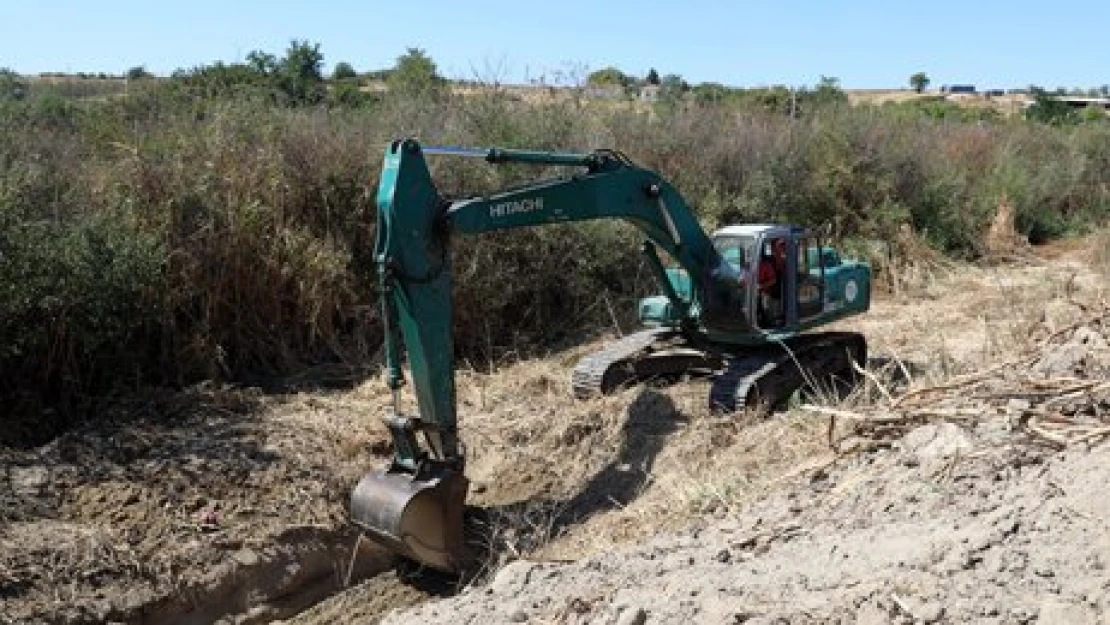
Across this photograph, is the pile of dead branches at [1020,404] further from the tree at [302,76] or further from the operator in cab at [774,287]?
the tree at [302,76]

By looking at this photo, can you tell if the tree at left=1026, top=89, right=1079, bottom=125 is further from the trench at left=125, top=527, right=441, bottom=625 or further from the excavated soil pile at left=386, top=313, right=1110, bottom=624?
the trench at left=125, top=527, right=441, bottom=625

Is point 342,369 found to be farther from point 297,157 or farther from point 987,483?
point 987,483

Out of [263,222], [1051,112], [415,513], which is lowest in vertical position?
[415,513]

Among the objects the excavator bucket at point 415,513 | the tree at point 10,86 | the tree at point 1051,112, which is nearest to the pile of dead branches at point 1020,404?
the excavator bucket at point 415,513

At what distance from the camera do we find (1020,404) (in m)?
5.16

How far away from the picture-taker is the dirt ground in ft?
13.3

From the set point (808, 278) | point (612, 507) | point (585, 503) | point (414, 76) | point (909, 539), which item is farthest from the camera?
point (414, 76)

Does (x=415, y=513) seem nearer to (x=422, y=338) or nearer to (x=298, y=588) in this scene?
(x=422, y=338)

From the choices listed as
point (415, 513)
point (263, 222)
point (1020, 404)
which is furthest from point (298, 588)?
point (1020, 404)

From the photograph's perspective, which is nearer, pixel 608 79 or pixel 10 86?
pixel 10 86

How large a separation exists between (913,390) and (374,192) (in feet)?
18.9

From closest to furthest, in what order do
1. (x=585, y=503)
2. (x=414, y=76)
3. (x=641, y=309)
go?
(x=585, y=503) < (x=641, y=309) < (x=414, y=76)

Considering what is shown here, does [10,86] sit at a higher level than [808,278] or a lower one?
higher

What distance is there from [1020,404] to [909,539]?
1.26 m
